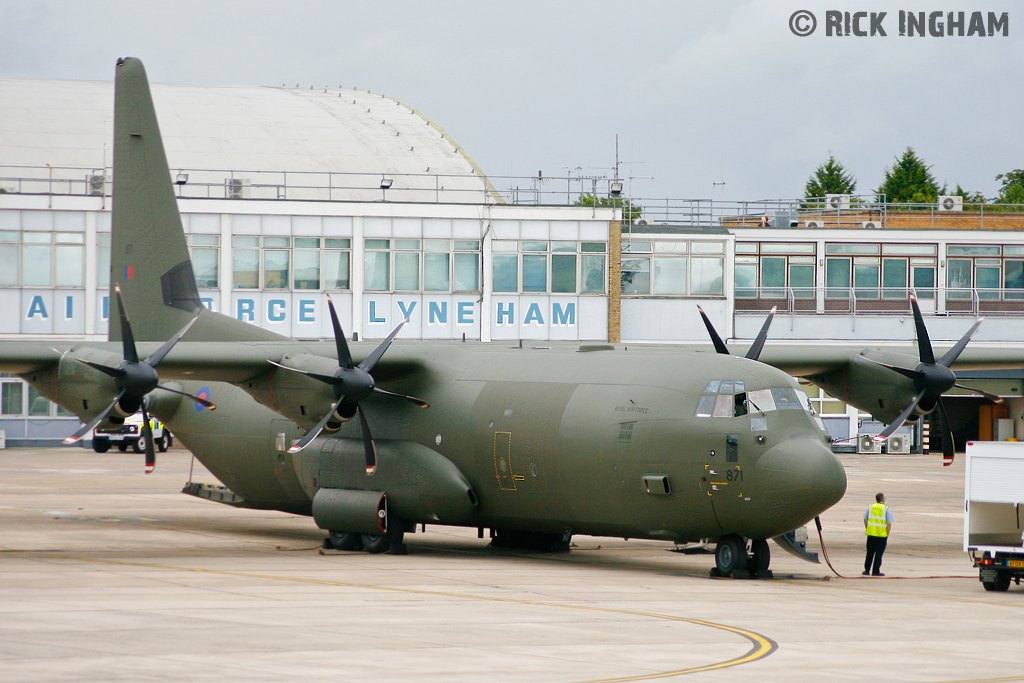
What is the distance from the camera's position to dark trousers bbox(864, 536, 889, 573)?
22.7m

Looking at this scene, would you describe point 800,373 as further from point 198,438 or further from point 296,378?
point 198,438

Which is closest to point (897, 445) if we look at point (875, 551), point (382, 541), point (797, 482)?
point (875, 551)

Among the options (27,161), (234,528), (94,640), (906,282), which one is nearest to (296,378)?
(234,528)

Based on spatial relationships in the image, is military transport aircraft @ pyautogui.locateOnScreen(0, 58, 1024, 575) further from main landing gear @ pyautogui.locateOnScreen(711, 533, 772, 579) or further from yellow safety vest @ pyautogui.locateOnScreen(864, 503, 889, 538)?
yellow safety vest @ pyautogui.locateOnScreen(864, 503, 889, 538)

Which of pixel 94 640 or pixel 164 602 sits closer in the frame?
pixel 94 640

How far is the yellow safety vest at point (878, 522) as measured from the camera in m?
22.6

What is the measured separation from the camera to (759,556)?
21734 millimetres

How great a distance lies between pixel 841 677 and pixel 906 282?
5414cm

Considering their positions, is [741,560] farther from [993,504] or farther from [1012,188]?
[1012,188]

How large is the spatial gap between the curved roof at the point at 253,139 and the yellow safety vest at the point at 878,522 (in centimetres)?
4698

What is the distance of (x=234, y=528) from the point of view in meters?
30.6

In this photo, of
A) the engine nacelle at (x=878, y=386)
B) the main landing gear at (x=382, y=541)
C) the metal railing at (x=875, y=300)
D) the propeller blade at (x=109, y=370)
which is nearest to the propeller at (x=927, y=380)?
the engine nacelle at (x=878, y=386)

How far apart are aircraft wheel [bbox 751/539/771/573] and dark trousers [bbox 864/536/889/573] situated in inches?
88.3

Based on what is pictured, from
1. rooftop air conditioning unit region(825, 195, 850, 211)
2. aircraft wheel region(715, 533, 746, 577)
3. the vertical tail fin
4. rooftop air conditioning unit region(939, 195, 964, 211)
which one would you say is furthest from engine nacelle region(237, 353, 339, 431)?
rooftop air conditioning unit region(939, 195, 964, 211)
